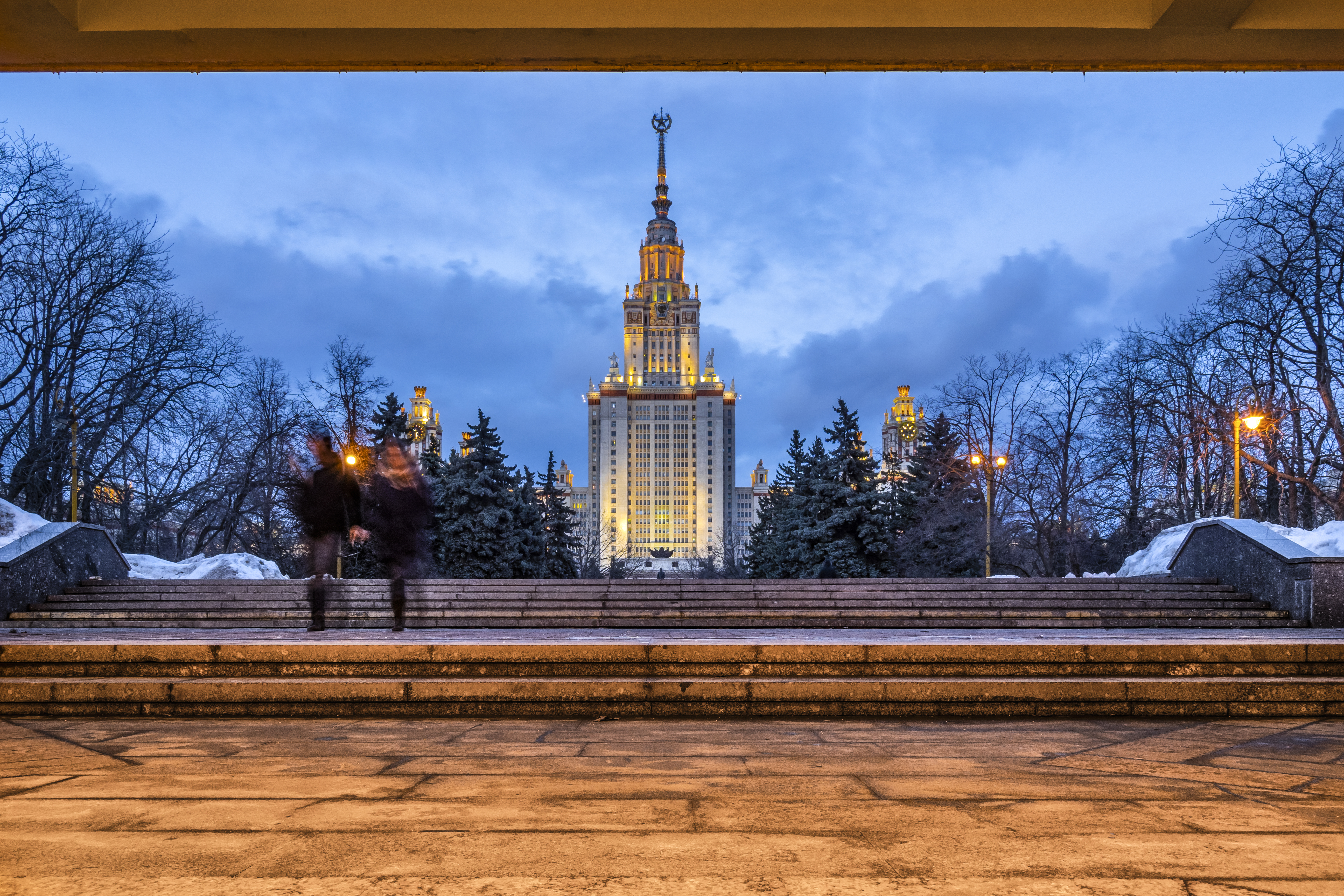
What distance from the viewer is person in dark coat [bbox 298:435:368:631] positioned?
887cm

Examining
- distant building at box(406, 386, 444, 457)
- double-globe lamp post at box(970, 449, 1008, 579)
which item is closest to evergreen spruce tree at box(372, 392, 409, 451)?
distant building at box(406, 386, 444, 457)

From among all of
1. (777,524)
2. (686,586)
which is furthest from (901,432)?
(686,586)

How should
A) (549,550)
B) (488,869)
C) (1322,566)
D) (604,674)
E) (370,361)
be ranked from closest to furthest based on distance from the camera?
(488,869)
(604,674)
(1322,566)
(370,361)
(549,550)

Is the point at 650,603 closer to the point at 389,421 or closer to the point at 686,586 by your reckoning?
the point at 686,586

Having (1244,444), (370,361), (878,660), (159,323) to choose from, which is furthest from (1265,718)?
(370,361)

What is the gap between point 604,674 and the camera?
668 cm

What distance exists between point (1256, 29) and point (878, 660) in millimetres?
5360

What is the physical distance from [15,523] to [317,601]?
8.83 meters

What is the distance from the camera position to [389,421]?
3422 centimetres

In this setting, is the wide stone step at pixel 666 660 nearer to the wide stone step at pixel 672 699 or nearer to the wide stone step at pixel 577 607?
the wide stone step at pixel 672 699

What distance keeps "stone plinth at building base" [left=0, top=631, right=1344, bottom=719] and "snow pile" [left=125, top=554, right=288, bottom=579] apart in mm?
10106

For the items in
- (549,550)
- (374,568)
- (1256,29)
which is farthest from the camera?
(549,550)

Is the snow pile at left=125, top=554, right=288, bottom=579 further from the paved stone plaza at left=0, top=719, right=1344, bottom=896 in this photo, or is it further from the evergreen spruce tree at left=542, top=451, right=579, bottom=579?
the evergreen spruce tree at left=542, top=451, right=579, bottom=579

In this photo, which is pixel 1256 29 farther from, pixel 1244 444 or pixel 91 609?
pixel 1244 444
